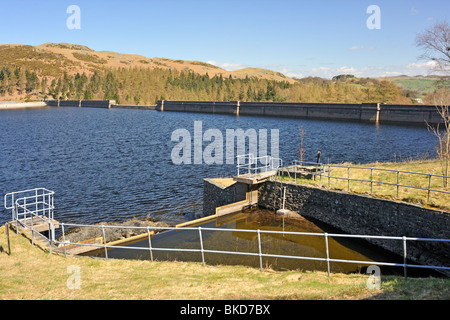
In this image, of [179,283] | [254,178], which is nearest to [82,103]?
[254,178]

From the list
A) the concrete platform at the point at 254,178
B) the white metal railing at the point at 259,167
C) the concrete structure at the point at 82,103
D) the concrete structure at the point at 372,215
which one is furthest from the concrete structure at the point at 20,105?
the concrete structure at the point at 372,215

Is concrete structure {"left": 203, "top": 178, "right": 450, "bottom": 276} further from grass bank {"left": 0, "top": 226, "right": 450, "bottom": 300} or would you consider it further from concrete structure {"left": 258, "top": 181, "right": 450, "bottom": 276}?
grass bank {"left": 0, "top": 226, "right": 450, "bottom": 300}

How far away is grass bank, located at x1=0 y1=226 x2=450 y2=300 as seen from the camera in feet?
27.5

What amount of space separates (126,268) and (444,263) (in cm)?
1117

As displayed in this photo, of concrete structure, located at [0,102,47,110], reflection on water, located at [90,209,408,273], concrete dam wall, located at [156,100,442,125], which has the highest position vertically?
concrete structure, located at [0,102,47,110]

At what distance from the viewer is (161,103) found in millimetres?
143250

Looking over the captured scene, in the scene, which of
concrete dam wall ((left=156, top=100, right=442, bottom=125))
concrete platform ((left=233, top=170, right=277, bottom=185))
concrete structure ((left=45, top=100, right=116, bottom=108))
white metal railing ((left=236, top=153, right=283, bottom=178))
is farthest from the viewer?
concrete structure ((left=45, top=100, right=116, bottom=108))

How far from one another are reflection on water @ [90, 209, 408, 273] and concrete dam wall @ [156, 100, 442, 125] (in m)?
62.9

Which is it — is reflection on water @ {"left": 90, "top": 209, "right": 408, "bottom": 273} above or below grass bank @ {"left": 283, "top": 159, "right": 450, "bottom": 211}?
below

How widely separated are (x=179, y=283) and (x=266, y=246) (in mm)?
8367

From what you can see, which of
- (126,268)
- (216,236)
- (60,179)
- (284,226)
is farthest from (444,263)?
(60,179)

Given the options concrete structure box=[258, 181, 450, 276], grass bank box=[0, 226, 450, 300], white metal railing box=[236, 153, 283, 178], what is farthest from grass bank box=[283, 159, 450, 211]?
grass bank box=[0, 226, 450, 300]
